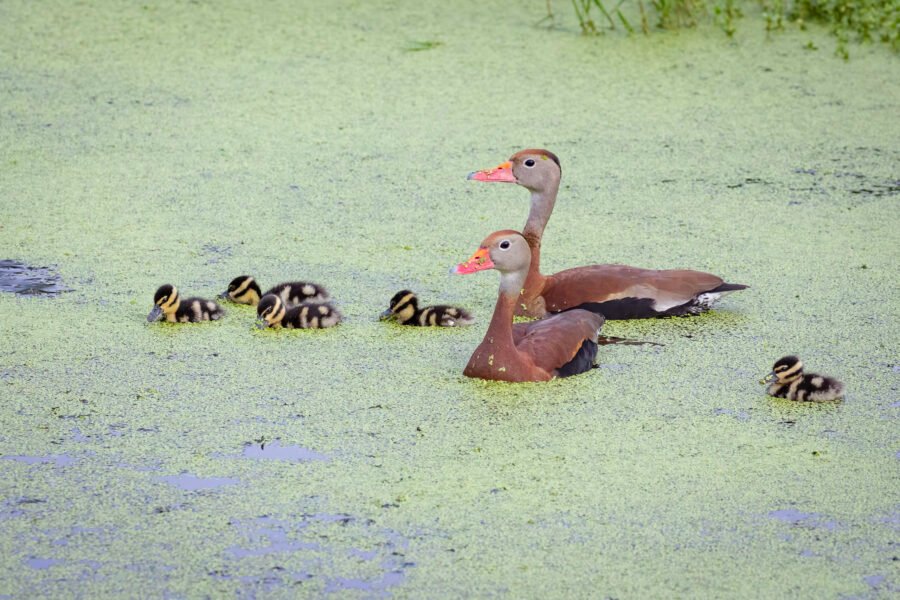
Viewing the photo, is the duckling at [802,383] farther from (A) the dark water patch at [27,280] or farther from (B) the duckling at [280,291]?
(A) the dark water patch at [27,280]

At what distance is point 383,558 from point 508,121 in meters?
3.97

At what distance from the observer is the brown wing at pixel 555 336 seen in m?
4.29

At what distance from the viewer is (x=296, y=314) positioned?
4625 mm

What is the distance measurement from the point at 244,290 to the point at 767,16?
418cm

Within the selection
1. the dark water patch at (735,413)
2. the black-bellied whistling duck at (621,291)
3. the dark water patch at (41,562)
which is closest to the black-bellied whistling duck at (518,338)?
the black-bellied whistling duck at (621,291)

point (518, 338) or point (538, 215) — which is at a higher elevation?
point (538, 215)

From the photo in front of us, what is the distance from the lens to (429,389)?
4.19 m

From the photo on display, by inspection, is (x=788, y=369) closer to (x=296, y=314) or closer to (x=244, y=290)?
(x=296, y=314)

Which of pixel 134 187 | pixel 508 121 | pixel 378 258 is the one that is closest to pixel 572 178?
pixel 508 121

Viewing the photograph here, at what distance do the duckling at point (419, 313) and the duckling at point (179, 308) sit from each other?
563mm

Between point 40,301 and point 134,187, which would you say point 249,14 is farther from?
point 40,301

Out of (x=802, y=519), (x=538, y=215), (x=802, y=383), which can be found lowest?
(x=802, y=519)

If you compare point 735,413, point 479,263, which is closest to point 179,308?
point 479,263

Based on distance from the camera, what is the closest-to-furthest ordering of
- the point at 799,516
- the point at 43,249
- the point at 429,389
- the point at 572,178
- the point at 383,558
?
1. the point at 383,558
2. the point at 799,516
3. the point at 429,389
4. the point at 43,249
5. the point at 572,178
